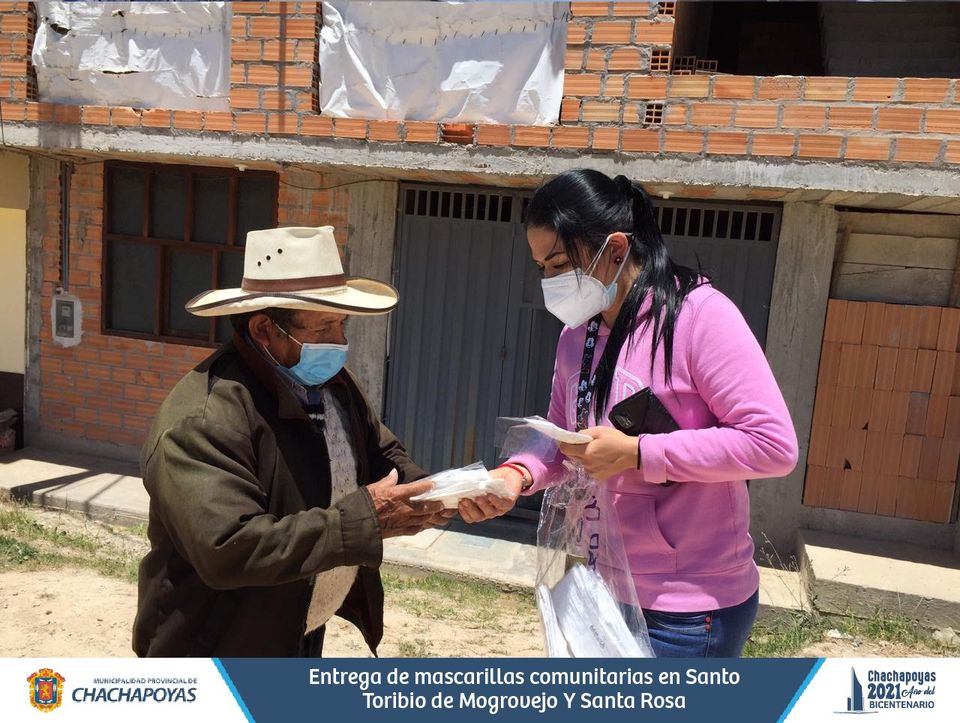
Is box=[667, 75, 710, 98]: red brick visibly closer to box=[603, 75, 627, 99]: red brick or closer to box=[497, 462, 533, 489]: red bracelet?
box=[603, 75, 627, 99]: red brick

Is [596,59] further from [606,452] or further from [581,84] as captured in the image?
[606,452]

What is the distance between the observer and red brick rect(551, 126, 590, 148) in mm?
4938

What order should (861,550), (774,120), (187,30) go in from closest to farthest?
(774,120), (861,550), (187,30)

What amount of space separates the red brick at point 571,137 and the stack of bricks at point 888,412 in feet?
7.10

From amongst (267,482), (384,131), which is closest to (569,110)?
(384,131)

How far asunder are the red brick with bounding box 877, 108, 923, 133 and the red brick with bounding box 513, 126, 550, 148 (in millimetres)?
2039

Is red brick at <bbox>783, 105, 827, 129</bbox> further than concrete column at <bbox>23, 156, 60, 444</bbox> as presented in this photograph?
No

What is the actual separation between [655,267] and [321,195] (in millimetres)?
4662

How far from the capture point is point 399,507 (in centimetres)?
196

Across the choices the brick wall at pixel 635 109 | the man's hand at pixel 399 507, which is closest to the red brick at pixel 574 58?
the brick wall at pixel 635 109

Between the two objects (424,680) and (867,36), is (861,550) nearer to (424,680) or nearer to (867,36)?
(424,680)

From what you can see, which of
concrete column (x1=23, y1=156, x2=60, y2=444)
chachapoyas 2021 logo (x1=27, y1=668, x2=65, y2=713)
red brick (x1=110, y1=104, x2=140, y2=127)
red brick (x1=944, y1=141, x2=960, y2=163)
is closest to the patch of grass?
concrete column (x1=23, y1=156, x2=60, y2=444)

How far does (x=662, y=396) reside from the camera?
73.1 inches

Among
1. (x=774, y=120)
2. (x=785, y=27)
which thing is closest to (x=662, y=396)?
(x=774, y=120)
